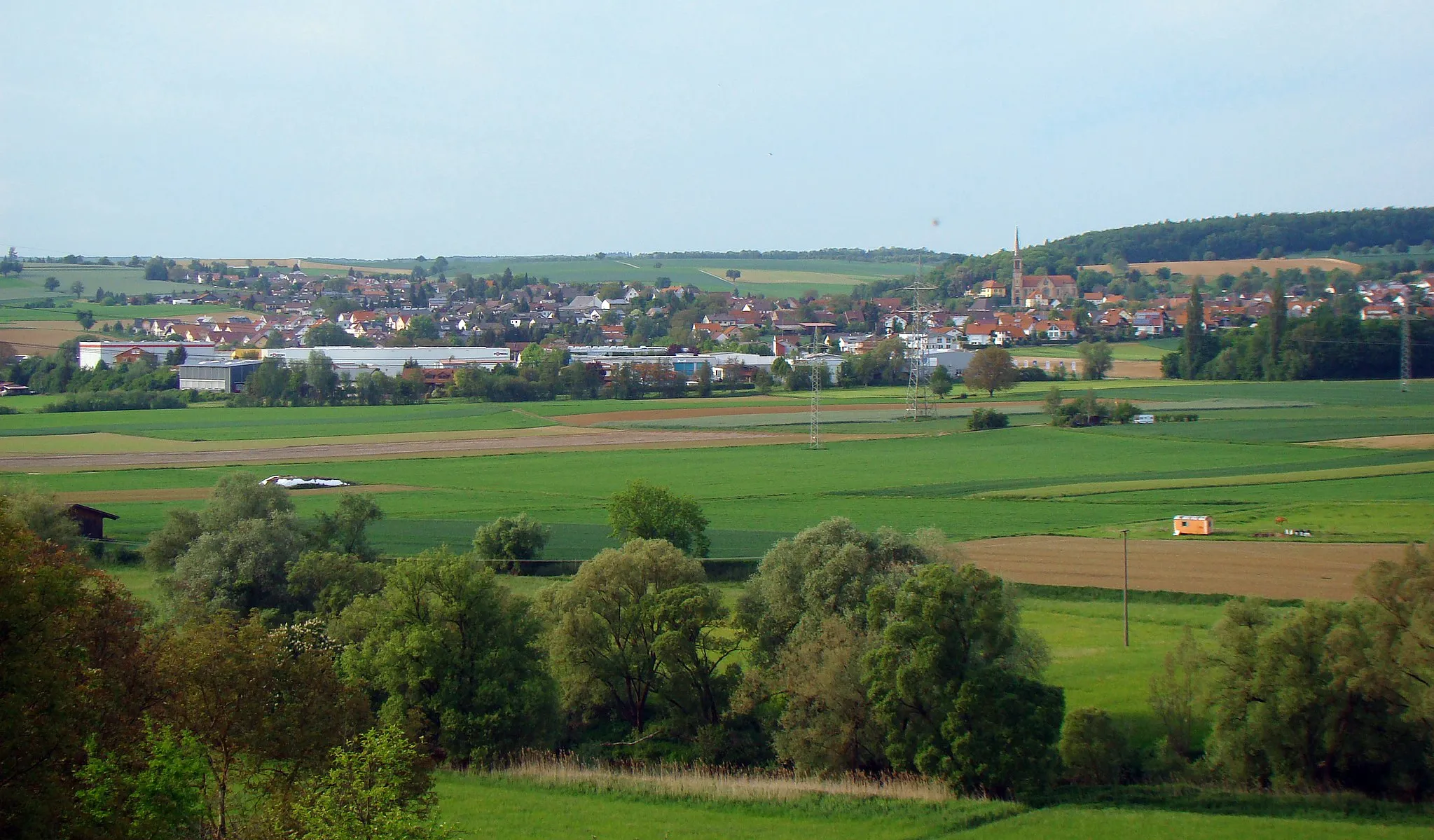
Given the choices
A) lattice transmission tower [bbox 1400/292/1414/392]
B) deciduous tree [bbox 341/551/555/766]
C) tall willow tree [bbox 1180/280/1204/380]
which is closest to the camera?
deciduous tree [bbox 341/551/555/766]

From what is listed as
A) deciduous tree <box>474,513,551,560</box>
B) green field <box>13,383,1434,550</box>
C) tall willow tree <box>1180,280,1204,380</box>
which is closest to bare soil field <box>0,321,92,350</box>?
green field <box>13,383,1434,550</box>

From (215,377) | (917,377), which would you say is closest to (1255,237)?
(917,377)

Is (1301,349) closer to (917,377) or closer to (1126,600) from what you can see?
(917,377)

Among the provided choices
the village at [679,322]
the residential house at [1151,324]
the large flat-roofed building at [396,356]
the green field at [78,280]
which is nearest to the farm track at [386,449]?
the village at [679,322]

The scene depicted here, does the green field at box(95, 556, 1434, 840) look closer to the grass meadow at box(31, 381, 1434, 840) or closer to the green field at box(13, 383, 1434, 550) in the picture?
the grass meadow at box(31, 381, 1434, 840)

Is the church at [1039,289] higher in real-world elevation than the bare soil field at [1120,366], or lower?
higher

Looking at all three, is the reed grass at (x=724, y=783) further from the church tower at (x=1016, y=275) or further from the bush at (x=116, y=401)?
the church tower at (x=1016, y=275)
